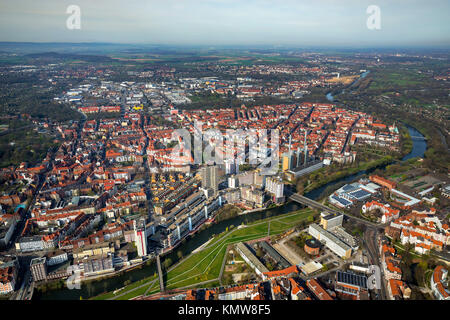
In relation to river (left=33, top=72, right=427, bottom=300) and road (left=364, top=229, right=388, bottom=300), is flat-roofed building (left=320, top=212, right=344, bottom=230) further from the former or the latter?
river (left=33, top=72, right=427, bottom=300)

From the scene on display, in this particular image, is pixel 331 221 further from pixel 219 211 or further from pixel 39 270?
pixel 39 270

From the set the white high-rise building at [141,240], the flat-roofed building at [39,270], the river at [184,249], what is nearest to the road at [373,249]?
the river at [184,249]

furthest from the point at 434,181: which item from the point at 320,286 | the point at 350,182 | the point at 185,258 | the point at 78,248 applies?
the point at 78,248

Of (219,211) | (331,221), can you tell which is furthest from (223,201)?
(331,221)

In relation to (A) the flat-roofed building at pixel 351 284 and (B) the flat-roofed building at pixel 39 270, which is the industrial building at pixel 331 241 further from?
(B) the flat-roofed building at pixel 39 270

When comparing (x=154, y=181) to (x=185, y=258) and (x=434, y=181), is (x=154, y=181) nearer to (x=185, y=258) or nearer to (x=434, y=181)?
(x=185, y=258)

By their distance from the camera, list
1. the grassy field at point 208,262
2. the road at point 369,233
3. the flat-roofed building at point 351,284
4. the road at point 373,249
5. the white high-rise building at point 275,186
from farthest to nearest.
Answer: the white high-rise building at point 275,186 < the road at point 369,233 < the grassy field at point 208,262 < the road at point 373,249 < the flat-roofed building at point 351,284

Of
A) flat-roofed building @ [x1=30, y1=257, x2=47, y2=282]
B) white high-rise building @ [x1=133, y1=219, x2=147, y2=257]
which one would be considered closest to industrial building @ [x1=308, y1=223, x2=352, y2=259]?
white high-rise building @ [x1=133, y1=219, x2=147, y2=257]

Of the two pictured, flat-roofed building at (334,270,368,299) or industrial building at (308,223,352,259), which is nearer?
flat-roofed building at (334,270,368,299)
